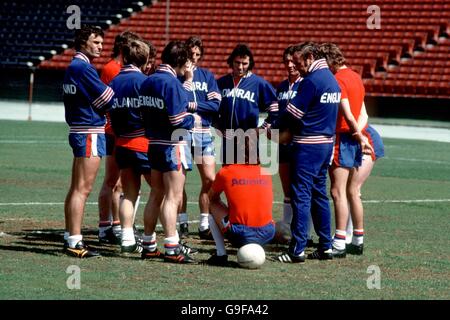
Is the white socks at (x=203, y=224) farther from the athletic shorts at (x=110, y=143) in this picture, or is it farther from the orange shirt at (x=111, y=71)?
the orange shirt at (x=111, y=71)

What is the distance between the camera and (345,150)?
11.1m

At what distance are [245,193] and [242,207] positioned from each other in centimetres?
14

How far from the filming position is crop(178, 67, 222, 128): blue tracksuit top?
12.4 m

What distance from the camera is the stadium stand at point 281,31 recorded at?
35.2m

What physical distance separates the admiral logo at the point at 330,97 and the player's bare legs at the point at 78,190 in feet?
7.68

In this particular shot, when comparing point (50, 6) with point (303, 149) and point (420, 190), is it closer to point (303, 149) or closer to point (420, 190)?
point (420, 190)

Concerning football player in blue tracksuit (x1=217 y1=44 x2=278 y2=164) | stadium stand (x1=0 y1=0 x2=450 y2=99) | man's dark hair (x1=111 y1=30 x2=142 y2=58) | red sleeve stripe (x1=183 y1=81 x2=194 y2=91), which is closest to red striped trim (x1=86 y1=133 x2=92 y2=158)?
man's dark hair (x1=111 y1=30 x2=142 y2=58)

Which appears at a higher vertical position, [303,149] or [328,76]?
[328,76]

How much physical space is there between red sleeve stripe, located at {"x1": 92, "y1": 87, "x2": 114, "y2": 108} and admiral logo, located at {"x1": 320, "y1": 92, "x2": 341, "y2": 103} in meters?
2.07

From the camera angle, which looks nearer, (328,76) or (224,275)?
(224,275)

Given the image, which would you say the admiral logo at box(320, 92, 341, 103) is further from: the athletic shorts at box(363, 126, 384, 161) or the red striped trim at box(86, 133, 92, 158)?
the red striped trim at box(86, 133, 92, 158)

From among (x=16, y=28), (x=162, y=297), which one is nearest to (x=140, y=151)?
(x=162, y=297)

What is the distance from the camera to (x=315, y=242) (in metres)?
12.1
